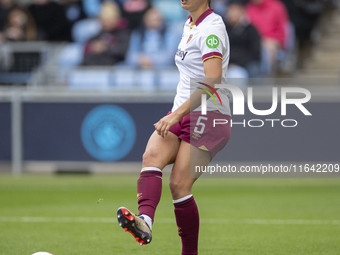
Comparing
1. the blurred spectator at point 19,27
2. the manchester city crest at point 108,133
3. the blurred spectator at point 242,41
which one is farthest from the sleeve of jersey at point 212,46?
the blurred spectator at point 19,27

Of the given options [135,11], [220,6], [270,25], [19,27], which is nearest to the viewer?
[270,25]

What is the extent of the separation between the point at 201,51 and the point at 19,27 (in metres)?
12.9

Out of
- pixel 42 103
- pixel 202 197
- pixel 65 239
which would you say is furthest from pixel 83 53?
pixel 65 239

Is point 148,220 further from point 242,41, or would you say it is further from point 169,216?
point 242,41

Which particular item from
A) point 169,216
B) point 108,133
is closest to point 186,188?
point 169,216

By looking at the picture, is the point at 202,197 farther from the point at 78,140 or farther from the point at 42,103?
the point at 42,103

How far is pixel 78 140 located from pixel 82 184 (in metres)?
1.09

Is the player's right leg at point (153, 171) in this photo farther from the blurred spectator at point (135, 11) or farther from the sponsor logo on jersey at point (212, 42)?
the blurred spectator at point (135, 11)

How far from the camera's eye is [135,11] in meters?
17.4

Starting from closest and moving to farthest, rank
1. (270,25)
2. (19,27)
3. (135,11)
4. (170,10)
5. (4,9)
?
1. (270,25)
2. (135,11)
3. (170,10)
4. (19,27)
5. (4,9)

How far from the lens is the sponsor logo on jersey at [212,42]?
17.6ft

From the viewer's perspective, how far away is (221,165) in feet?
44.6

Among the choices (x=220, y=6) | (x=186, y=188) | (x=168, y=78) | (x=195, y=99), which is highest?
(x=195, y=99)

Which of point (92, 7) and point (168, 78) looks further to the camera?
point (92, 7)
